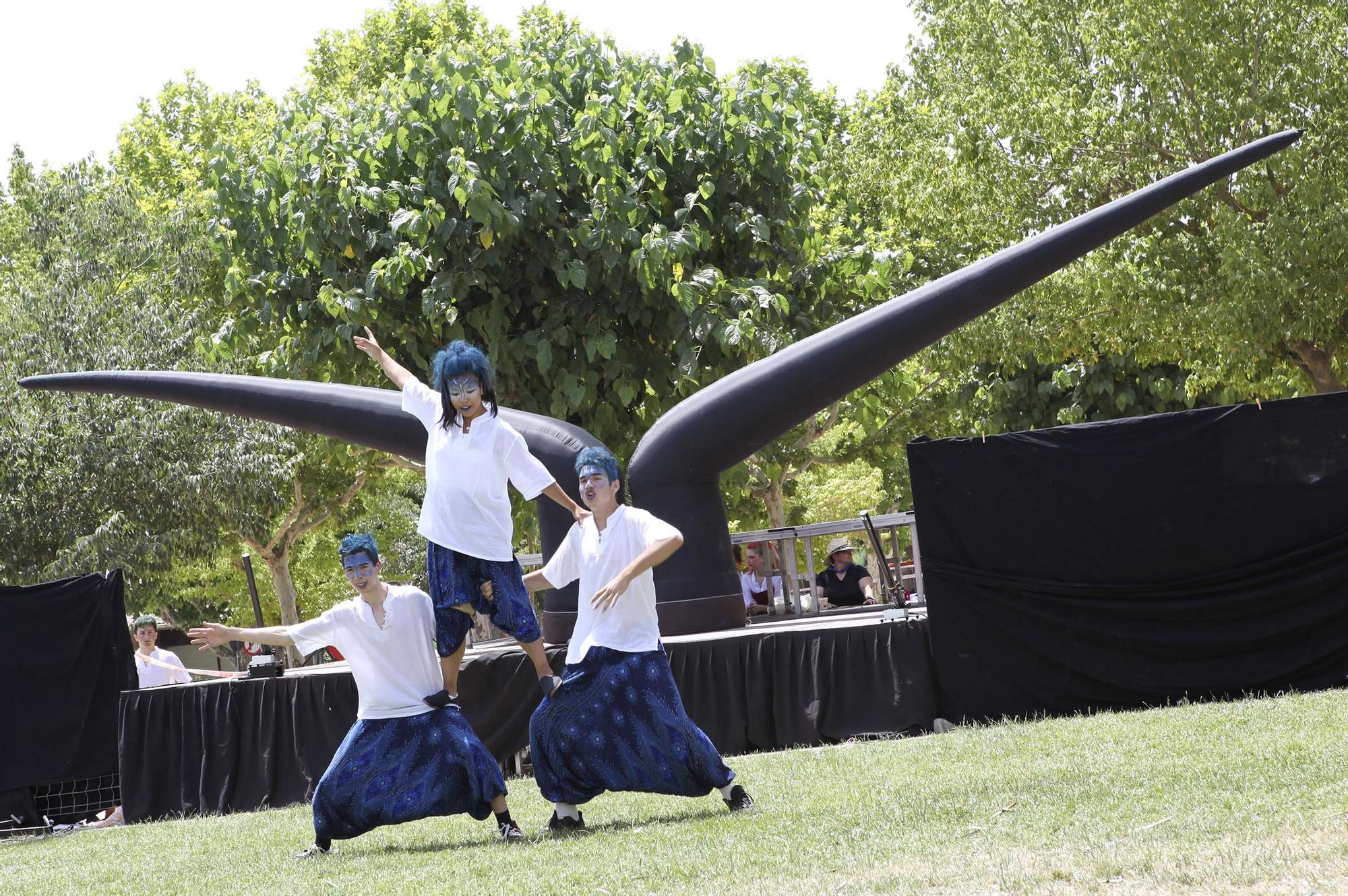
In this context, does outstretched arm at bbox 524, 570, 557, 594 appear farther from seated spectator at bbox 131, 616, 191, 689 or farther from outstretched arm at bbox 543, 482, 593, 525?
seated spectator at bbox 131, 616, 191, 689

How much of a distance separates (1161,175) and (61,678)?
1317 centimetres

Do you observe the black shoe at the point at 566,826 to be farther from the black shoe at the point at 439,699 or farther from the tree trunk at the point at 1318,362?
the tree trunk at the point at 1318,362

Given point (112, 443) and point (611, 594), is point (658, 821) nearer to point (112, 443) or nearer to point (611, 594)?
point (611, 594)

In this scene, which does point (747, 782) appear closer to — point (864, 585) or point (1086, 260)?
point (864, 585)

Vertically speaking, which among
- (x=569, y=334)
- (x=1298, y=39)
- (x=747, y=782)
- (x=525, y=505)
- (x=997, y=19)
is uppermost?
(x=997, y=19)

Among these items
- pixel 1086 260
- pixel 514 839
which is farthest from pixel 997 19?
pixel 514 839

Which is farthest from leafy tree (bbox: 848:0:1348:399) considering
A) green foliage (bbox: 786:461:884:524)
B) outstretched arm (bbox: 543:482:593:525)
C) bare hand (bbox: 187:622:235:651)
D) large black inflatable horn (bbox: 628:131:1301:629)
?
green foliage (bbox: 786:461:884:524)

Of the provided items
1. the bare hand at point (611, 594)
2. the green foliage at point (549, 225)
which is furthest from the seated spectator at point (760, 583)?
the bare hand at point (611, 594)

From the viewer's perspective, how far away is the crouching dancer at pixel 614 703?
596cm

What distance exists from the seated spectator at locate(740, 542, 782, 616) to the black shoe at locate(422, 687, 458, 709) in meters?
7.99

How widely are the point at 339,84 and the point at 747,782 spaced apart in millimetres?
25877

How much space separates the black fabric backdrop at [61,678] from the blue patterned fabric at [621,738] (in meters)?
6.14

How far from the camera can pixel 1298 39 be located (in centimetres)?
1487

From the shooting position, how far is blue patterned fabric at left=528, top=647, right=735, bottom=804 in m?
5.96
